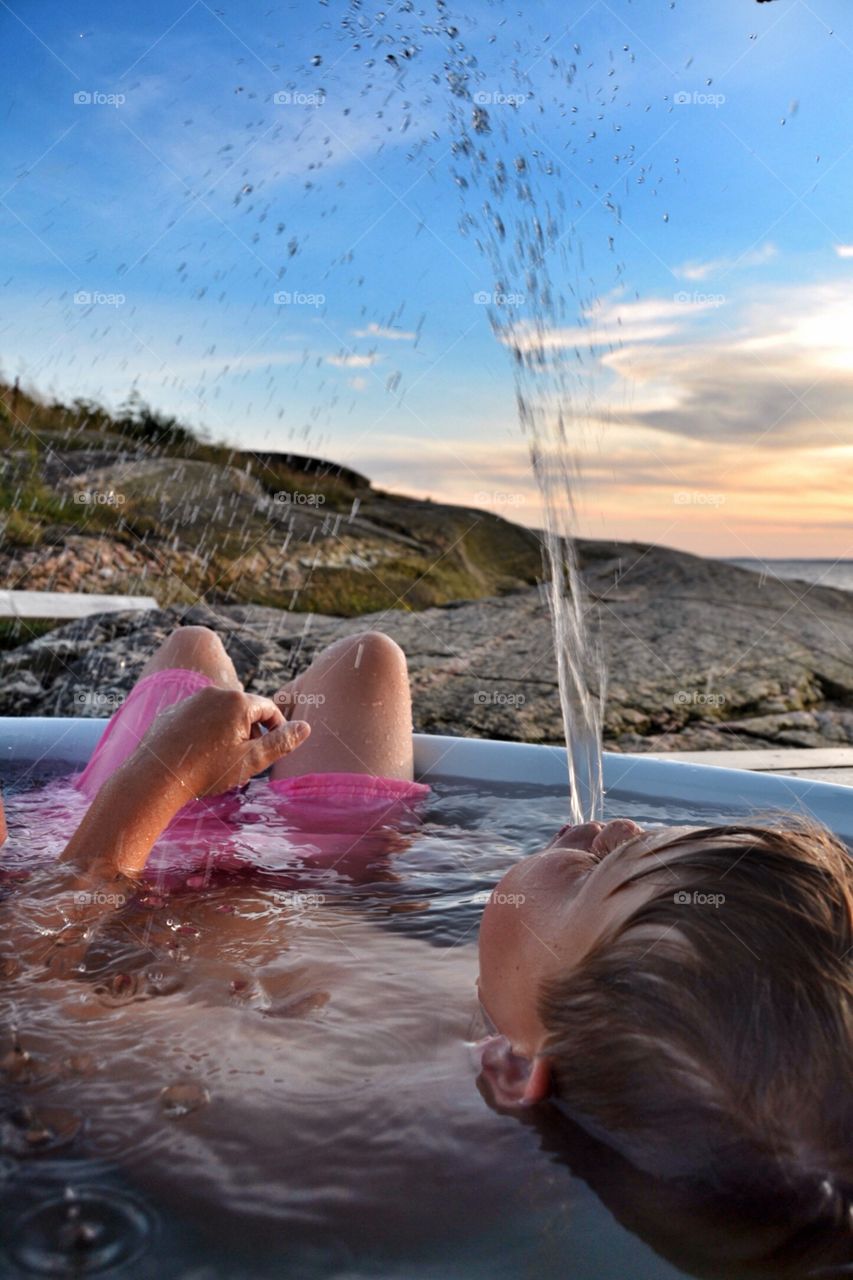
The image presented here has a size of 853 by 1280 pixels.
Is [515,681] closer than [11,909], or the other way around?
[11,909]

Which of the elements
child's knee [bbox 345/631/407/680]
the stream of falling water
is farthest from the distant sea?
child's knee [bbox 345/631/407/680]

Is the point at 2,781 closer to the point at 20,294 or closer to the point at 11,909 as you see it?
the point at 11,909

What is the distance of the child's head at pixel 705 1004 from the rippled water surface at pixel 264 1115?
0.23 feet

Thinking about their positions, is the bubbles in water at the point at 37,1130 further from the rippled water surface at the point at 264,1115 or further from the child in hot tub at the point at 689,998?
the child in hot tub at the point at 689,998

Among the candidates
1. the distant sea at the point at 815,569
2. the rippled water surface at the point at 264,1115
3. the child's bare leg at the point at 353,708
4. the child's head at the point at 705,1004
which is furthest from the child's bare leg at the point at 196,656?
the distant sea at the point at 815,569

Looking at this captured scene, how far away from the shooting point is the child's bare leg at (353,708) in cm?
194

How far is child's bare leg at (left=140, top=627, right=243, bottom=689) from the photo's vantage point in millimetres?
1947

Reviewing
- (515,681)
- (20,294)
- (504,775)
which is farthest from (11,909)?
(20,294)

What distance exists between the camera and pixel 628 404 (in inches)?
234

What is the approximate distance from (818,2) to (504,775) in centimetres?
498

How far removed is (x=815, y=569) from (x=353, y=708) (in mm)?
14304

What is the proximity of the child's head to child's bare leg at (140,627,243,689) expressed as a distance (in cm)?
118

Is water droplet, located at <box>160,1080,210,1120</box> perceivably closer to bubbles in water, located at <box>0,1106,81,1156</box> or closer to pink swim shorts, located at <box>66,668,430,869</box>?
bubbles in water, located at <box>0,1106,81,1156</box>

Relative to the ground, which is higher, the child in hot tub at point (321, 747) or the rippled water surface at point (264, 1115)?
the child in hot tub at point (321, 747)
